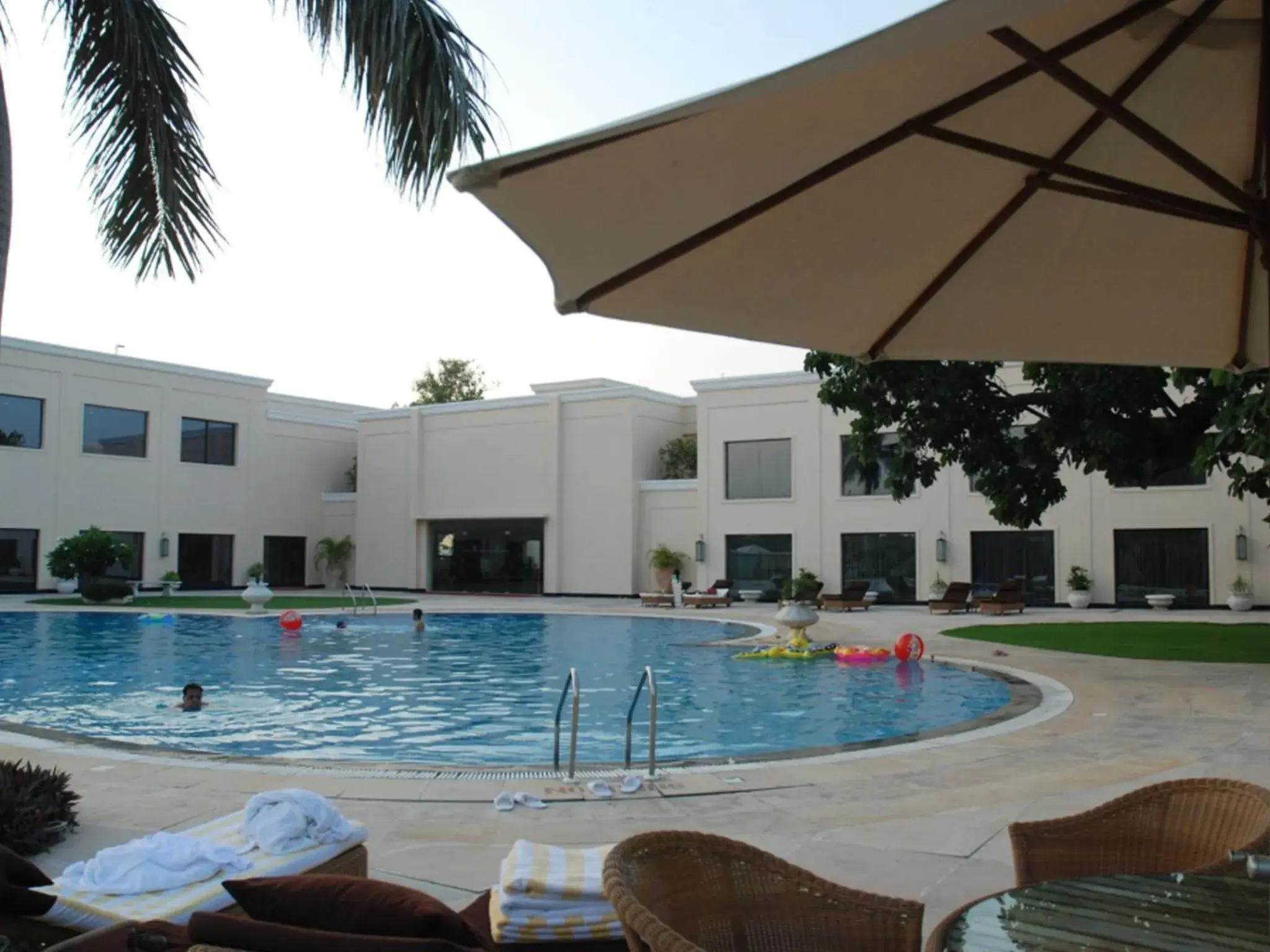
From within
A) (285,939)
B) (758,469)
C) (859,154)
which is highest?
(758,469)

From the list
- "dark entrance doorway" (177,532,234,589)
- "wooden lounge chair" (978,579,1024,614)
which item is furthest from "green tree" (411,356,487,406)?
"wooden lounge chair" (978,579,1024,614)

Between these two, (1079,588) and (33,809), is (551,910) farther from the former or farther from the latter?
(1079,588)

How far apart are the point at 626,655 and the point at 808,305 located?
16.0m

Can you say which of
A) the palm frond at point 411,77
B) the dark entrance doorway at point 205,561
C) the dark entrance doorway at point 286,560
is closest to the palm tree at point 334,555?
the dark entrance doorway at point 286,560

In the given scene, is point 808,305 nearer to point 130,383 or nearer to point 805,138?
point 805,138

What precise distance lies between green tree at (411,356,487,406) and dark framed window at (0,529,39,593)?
30021 millimetres

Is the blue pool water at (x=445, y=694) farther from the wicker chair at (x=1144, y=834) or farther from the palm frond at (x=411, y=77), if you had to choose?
the wicker chair at (x=1144, y=834)

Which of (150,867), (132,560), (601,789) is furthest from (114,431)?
(150,867)

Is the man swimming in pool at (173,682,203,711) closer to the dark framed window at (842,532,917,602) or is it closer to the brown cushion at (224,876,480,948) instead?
the brown cushion at (224,876,480,948)

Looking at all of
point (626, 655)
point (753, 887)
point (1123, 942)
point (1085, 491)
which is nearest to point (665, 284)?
point (753, 887)

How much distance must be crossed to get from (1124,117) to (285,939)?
3.15 m

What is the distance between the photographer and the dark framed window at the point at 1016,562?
95.0 feet

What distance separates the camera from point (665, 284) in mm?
3527

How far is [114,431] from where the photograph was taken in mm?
36250
